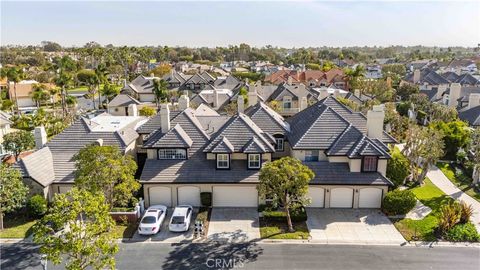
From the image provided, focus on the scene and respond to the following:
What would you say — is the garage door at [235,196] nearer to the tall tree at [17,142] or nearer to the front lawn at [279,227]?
→ the front lawn at [279,227]

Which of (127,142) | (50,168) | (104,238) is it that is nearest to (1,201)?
(50,168)

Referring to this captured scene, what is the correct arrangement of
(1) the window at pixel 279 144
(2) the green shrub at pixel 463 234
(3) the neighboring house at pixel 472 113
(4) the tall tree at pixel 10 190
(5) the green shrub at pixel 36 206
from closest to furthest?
(2) the green shrub at pixel 463 234, (4) the tall tree at pixel 10 190, (5) the green shrub at pixel 36 206, (1) the window at pixel 279 144, (3) the neighboring house at pixel 472 113

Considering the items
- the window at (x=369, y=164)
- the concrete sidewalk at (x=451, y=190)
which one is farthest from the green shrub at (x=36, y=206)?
the concrete sidewalk at (x=451, y=190)

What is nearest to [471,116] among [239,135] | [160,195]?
[239,135]

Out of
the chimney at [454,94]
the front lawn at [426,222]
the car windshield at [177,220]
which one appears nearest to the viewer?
the front lawn at [426,222]

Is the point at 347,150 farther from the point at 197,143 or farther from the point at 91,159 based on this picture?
the point at 91,159

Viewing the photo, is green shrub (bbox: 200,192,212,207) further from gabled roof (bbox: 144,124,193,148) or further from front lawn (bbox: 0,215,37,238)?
front lawn (bbox: 0,215,37,238)
